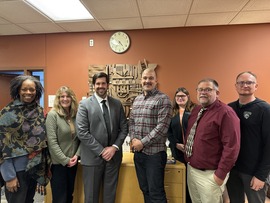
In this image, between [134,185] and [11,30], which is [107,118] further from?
[11,30]

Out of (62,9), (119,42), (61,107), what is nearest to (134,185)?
(61,107)

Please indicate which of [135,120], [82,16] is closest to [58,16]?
[82,16]

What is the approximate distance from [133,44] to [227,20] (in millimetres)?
1481

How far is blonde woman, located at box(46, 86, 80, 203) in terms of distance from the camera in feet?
6.18

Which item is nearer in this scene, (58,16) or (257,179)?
(257,179)

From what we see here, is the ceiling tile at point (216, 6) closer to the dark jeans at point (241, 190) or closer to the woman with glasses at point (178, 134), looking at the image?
the woman with glasses at point (178, 134)

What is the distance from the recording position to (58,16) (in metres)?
2.97

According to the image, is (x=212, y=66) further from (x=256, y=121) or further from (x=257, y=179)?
(x=257, y=179)

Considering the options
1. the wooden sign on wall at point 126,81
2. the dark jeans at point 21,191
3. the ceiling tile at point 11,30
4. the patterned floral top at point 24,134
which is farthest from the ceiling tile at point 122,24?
the dark jeans at point 21,191

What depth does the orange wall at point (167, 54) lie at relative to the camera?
10.6 ft

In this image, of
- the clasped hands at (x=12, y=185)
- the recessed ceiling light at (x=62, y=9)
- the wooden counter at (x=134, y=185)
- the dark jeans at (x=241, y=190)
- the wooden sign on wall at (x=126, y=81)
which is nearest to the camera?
the clasped hands at (x=12, y=185)

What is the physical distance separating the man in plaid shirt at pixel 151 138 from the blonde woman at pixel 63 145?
610mm

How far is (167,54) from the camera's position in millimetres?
3385

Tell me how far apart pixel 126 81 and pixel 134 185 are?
175 cm
